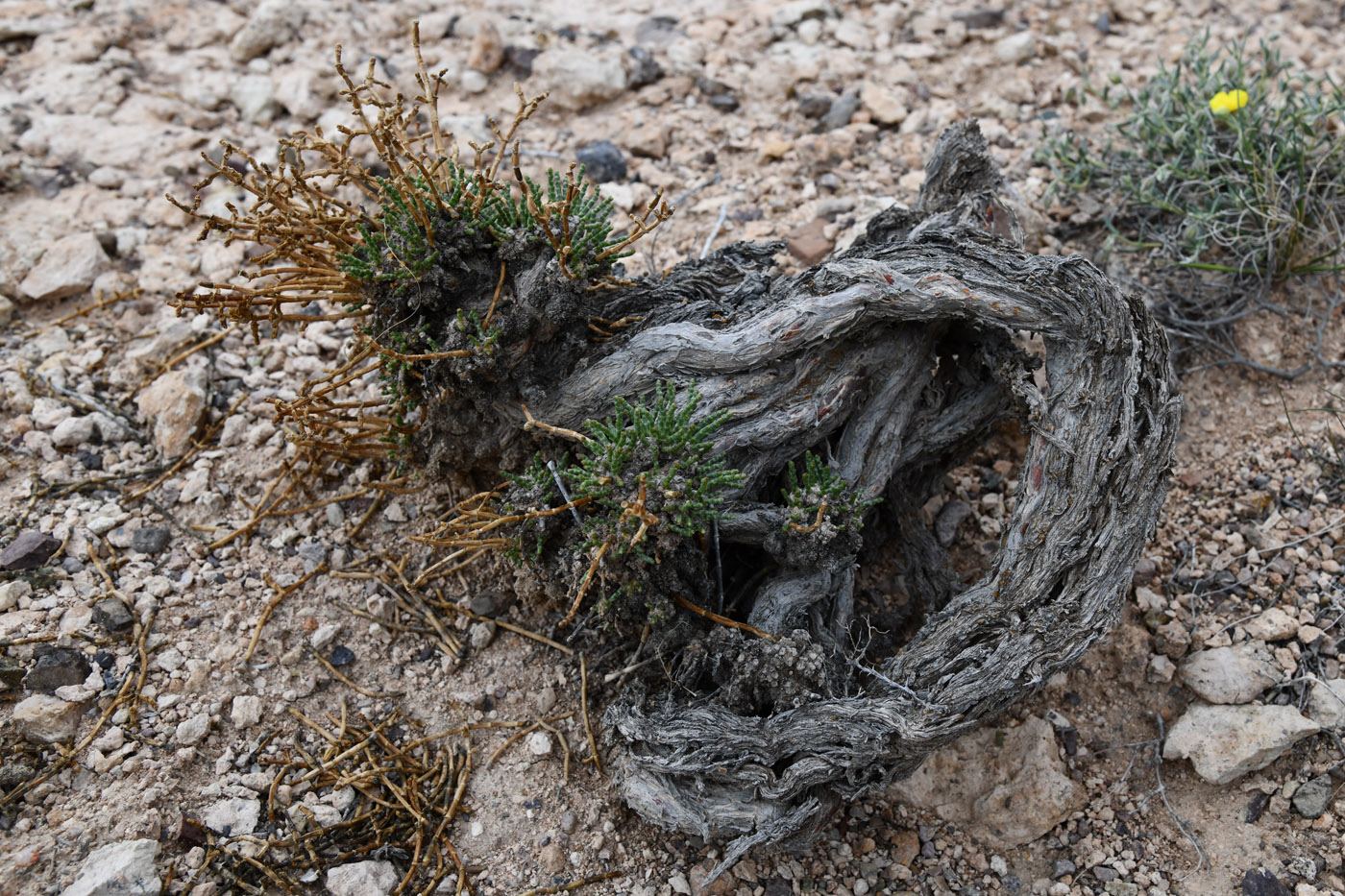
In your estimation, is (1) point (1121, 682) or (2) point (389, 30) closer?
(1) point (1121, 682)

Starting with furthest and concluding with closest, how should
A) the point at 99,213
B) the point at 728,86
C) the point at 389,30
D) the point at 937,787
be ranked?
the point at 389,30
the point at 728,86
the point at 99,213
the point at 937,787

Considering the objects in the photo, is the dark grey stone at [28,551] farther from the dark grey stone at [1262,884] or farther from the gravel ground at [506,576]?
the dark grey stone at [1262,884]

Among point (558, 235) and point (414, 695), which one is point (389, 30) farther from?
point (414, 695)

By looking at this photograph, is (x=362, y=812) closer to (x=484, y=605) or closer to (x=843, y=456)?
(x=484, y=605)

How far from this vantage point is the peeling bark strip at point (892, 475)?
9.24 ft

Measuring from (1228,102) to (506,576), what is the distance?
12.0 feet

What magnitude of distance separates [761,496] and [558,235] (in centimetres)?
110

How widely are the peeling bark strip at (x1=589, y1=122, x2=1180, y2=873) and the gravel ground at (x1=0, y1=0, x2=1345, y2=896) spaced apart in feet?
1.28

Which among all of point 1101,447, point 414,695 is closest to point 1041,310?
point 1101,447

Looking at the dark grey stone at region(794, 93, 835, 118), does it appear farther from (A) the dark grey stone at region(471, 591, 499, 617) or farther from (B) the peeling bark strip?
(A) the dark grey stone at region(471, 591, 499, 617)

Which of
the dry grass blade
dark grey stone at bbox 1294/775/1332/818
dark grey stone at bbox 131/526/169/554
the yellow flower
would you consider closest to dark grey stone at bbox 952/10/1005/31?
the yellow flower

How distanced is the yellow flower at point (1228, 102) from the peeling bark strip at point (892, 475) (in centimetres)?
159

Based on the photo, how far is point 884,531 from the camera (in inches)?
139

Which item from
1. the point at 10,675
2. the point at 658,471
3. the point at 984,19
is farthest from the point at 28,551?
the point at 984,19
